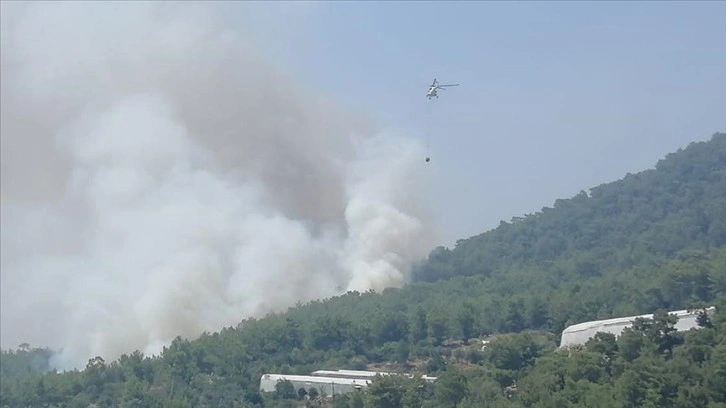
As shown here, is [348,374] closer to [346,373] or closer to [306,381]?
[346,373]

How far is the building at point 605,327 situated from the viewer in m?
51.3

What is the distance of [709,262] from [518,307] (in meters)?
9.66

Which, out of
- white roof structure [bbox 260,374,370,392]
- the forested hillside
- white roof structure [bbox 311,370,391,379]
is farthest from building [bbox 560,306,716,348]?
the forested hillside

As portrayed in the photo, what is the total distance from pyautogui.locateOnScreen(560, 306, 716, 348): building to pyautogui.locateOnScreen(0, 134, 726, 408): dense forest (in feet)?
2.89

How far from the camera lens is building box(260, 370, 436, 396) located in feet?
173

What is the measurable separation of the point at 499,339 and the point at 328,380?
285 inches

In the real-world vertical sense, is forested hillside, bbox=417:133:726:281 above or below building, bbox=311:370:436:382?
above

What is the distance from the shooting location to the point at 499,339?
5341 centimetres

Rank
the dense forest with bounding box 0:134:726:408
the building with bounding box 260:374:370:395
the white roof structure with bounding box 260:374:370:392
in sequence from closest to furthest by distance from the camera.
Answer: the dense forest with bounding box 0:134:726:408
the building with bounding box 260:374:370:395
the white roof structure with bounding box 260:374:370:392

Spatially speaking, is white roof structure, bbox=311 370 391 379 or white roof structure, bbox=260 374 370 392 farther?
white roof structure, bbox=311 370 391 379

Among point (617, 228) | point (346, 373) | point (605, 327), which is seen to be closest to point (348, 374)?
point (346, 373)

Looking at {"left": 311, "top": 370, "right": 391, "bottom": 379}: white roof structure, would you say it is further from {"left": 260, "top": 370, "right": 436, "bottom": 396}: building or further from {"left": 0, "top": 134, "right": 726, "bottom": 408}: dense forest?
{"left": 0, "top": 134, "right": 726, "bottom": 408}: dense forest

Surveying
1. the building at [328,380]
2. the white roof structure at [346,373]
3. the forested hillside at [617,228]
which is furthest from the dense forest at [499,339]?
the white roof structure at [346,373]

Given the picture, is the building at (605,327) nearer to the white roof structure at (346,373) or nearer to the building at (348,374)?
the building at (348,374)
